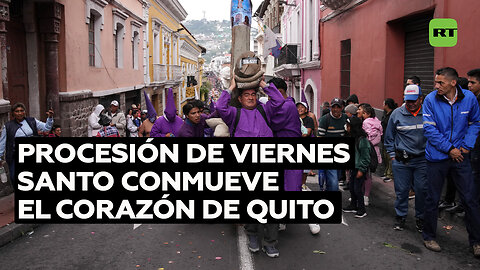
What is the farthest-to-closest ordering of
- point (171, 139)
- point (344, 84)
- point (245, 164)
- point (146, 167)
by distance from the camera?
point (344, 84) → point (171, 139) → point (146, 167) → point (245, 164)

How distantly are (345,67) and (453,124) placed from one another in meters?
9.95

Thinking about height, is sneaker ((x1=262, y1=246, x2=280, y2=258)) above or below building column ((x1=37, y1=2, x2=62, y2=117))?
below

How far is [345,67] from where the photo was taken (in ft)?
47.2

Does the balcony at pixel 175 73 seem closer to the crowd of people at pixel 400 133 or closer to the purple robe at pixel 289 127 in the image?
the crowd of people at pixel 400 133

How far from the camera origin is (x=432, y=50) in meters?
8.85

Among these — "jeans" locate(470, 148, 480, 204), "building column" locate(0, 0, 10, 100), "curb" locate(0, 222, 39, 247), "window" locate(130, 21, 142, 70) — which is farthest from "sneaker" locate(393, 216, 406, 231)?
"window" locate(130, 21, 142, 70)

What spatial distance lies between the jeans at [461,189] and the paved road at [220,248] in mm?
327

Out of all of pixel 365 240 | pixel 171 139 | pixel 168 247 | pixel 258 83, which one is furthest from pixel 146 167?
pixel 365 240

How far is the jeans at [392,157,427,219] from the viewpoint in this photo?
18.0 feet

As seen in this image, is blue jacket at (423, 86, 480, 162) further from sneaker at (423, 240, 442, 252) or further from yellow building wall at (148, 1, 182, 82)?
yellow building wall at (148, 1, 182, 82)

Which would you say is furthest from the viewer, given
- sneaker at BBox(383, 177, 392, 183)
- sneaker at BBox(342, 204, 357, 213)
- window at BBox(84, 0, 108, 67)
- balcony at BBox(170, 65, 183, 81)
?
balcony at BBox(170, 65, 183, 81)

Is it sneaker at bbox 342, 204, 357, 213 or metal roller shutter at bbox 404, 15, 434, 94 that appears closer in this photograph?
sneaker at bbox 342, 204, 357, 213

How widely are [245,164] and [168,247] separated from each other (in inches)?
55.2

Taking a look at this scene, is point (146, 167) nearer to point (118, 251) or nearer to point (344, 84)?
point (118, 251)
